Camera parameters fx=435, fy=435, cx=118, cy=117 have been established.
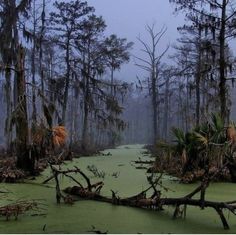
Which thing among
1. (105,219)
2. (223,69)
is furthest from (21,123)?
(223,69)

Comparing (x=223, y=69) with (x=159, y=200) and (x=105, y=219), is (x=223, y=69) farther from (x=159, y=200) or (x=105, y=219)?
(x=105, y=219)

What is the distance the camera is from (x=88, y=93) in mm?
29781

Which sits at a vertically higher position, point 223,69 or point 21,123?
point 223,69

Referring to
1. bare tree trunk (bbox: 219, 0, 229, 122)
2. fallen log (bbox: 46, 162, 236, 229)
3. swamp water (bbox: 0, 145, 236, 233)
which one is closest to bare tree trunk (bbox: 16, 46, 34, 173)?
swamp water (bbox: 0, 145, 236, 233)

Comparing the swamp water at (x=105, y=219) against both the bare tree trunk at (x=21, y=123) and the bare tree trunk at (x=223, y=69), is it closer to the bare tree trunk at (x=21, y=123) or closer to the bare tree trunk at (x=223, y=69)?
the bare tree trunk at (x=21, y=123)

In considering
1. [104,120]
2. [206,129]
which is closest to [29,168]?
[206,129]

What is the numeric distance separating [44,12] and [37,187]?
21764 millimetres

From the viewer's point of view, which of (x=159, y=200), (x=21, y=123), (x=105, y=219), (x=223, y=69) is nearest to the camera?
(x=105, y=219)

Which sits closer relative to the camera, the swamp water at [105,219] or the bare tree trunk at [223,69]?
the swamp water at [105,219]

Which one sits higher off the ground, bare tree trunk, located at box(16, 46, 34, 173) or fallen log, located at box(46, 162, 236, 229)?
bare tree trunk, located at box(16, 46, 34, 173)

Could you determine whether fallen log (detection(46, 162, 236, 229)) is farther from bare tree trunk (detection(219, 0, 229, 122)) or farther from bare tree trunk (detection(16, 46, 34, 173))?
bare tree trunk (detection(219, 0, 229, 122))

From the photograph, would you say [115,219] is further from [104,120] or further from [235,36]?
[104,120]

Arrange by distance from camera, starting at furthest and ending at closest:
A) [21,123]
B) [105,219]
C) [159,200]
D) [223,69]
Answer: [223,69] < [21,123] < [159,200] < [105,219]

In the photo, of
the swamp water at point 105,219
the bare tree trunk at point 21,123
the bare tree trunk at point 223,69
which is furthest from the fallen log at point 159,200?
the bare tree trunk at point 223,69
